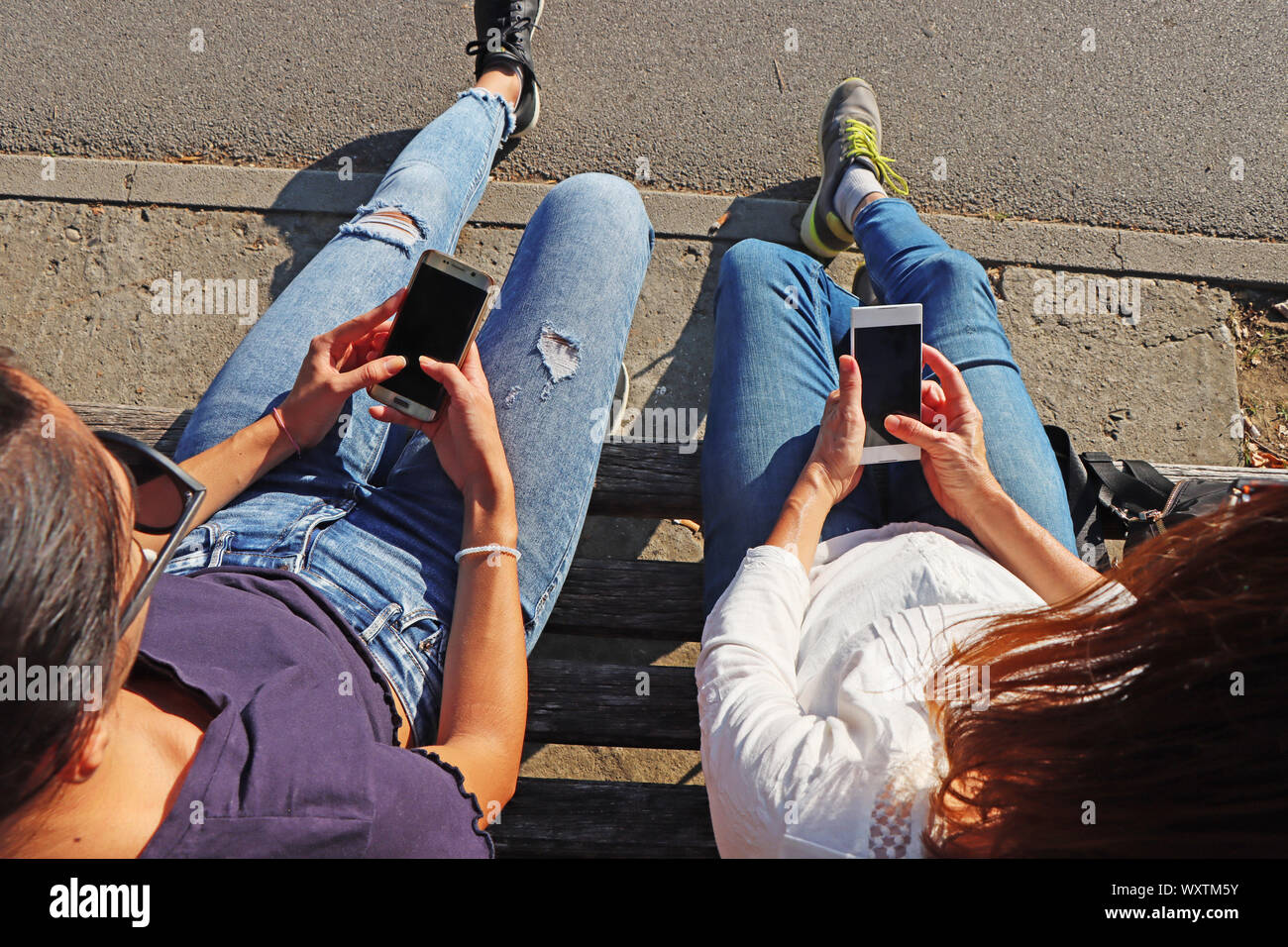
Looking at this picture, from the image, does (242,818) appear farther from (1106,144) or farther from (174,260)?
(1106,144)

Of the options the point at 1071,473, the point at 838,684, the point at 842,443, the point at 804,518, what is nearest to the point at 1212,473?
the point at 1071,473

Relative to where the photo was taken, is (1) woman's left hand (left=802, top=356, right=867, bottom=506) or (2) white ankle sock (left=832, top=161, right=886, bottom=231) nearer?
(1) woman's left hand (left=802, top=356, right=867, bottom=506)

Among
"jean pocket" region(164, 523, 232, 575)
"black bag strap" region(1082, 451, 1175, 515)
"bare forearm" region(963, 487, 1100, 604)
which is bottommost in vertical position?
"bare forearm" region(963, 487, 1100, 604)

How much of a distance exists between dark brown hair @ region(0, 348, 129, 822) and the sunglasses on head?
0.20 metres

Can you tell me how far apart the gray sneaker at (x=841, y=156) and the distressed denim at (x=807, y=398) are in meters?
0.65

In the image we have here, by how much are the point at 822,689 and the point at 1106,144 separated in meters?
2.91

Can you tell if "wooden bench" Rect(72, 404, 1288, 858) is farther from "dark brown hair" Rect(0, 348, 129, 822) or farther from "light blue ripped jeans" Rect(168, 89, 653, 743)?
"dark brown hair" Rect(0, 348, 129, 822)

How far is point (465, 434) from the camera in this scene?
157cm

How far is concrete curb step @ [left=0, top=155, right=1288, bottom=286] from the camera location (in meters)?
2.93

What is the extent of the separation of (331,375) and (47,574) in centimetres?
88

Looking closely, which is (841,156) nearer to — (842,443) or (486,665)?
(842,443)

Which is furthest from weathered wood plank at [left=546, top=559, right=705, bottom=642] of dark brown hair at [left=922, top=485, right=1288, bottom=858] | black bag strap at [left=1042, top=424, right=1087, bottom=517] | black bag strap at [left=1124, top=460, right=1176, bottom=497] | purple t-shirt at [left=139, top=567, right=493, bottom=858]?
black bag strap at [left=1124, top=460, right=1176, bottom=497]

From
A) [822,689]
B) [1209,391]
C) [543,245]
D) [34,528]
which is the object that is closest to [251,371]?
[543,245]

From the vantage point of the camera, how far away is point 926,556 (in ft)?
4.84
